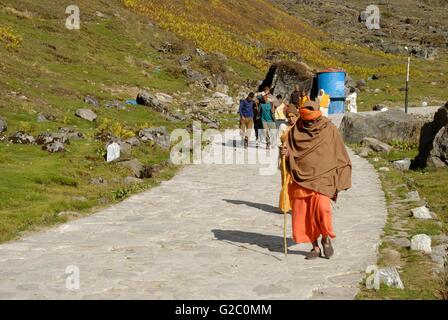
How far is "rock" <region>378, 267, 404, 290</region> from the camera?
714cm

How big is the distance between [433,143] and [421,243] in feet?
33.5

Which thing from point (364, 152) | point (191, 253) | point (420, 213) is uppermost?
point (364, 152)

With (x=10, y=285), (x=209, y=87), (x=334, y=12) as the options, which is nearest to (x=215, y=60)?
(x=209, y=87)

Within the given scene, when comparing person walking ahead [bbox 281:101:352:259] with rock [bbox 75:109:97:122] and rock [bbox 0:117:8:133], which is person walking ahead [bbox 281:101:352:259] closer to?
rock [bbox 0:117:8:133]

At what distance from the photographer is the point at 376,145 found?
910 inches

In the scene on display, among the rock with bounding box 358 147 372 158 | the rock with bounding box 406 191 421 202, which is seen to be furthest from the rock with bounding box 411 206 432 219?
the rock with bounding box 358 147 372 158

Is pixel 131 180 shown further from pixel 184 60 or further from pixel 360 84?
pixel 360 84

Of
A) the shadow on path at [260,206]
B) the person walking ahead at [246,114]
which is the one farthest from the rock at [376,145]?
the shadow on path at [260,206]

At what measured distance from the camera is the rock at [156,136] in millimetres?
21500

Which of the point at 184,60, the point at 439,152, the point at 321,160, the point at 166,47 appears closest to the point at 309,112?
the point at 321,160

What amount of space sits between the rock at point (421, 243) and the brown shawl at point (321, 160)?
4.39 ft

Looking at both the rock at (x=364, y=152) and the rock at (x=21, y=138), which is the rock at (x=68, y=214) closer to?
the rock at (x=21, y=138)

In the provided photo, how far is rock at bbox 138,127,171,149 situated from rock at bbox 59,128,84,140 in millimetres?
2217

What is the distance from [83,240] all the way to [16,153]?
8.45 meters
